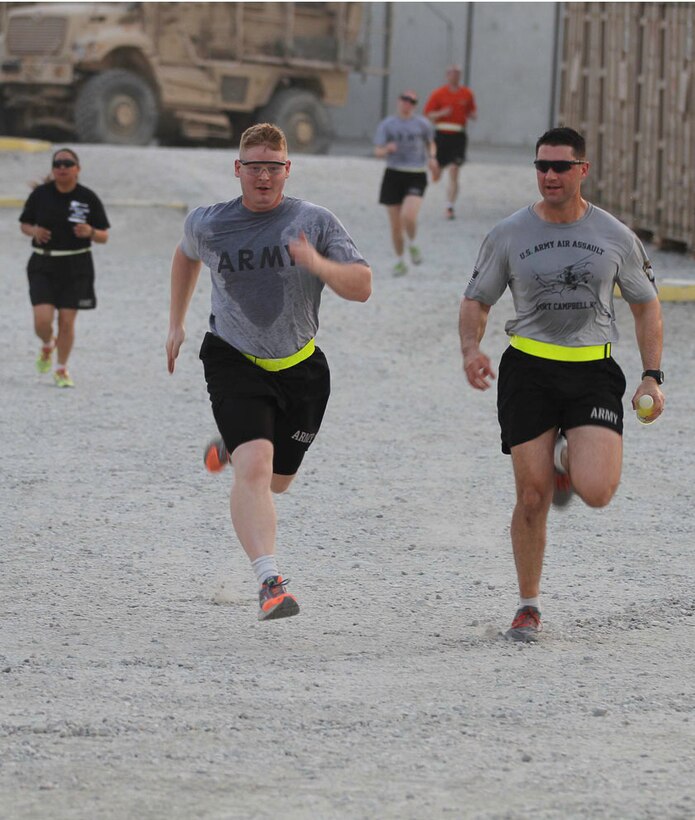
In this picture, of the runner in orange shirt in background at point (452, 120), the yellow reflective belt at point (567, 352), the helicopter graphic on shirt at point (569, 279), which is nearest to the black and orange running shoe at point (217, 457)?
the yellow reflective belt at point (567, 352)

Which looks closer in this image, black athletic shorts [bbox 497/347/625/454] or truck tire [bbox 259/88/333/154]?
black athletic shorts [bbox 497/347/625/454]

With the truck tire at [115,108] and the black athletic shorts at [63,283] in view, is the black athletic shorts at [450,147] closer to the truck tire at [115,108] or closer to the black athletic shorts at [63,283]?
the truck tire at [115,108]

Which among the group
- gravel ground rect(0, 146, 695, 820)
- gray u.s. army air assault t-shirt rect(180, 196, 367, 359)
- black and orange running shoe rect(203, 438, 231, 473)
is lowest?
gravel ground rect(0, 146, 695, 820)

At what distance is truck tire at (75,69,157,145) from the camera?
26500 millimetres

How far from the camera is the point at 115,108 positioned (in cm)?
2681

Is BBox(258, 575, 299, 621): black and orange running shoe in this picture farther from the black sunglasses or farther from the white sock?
the black sunglasses

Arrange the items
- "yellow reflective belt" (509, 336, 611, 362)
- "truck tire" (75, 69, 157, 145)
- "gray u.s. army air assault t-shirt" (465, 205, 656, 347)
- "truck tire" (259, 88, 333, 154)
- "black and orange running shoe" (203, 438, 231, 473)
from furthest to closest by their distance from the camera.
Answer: "truck tire" (259, 88, 333, 154) → "truck tire" (75, 69, 157, 145) → "black and orange running shoe" (203, 438, 231, 473) → "yellow reflective belt" (509, 336, 611, 362) → "gray u.s. army air assault t-shirt" (465, 205, 656, 347)

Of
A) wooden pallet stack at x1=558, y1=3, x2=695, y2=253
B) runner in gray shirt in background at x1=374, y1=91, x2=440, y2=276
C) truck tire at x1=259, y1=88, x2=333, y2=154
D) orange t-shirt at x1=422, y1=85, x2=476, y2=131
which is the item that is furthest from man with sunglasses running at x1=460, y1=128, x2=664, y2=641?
truck tire at x1=259, y1=88, x2=333, y2=154

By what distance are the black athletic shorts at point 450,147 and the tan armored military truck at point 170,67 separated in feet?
21.8

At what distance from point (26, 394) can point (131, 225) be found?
28.6ft

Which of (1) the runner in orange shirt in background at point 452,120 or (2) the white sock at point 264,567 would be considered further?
(1) the runner in orange shirt in background at point 452,120

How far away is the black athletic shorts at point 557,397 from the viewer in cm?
598

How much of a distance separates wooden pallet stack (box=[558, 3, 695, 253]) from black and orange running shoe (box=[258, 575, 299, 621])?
13.1 meters

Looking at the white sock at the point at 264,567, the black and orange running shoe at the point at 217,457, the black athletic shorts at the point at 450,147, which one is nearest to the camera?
the white sock at the point at 264,567
